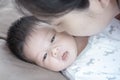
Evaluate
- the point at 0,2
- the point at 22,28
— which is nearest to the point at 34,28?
the point at 22,28

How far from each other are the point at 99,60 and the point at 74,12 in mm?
305

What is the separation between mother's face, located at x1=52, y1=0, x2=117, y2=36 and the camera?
1.01 meters

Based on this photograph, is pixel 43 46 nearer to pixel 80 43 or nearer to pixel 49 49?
pixel 49 49

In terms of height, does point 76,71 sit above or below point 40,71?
below

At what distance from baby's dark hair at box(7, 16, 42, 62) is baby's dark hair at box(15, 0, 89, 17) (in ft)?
0.68

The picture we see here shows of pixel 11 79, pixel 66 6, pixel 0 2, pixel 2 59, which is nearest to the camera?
pixel 66 6

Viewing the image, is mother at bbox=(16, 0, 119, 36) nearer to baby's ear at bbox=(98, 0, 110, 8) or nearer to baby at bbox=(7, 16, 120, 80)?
baby's ear at bbox=(98, 0, 110, 8)

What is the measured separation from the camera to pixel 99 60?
124cm

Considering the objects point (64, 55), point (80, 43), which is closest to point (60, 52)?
point (64, 55)

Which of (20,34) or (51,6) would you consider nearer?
(51,6)

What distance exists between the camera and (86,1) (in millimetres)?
971

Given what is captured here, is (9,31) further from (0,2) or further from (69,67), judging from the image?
(0,2)

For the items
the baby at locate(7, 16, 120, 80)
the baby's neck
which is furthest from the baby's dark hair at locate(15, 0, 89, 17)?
the baby's neck

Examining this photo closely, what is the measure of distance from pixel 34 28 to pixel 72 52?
0.16 meters
